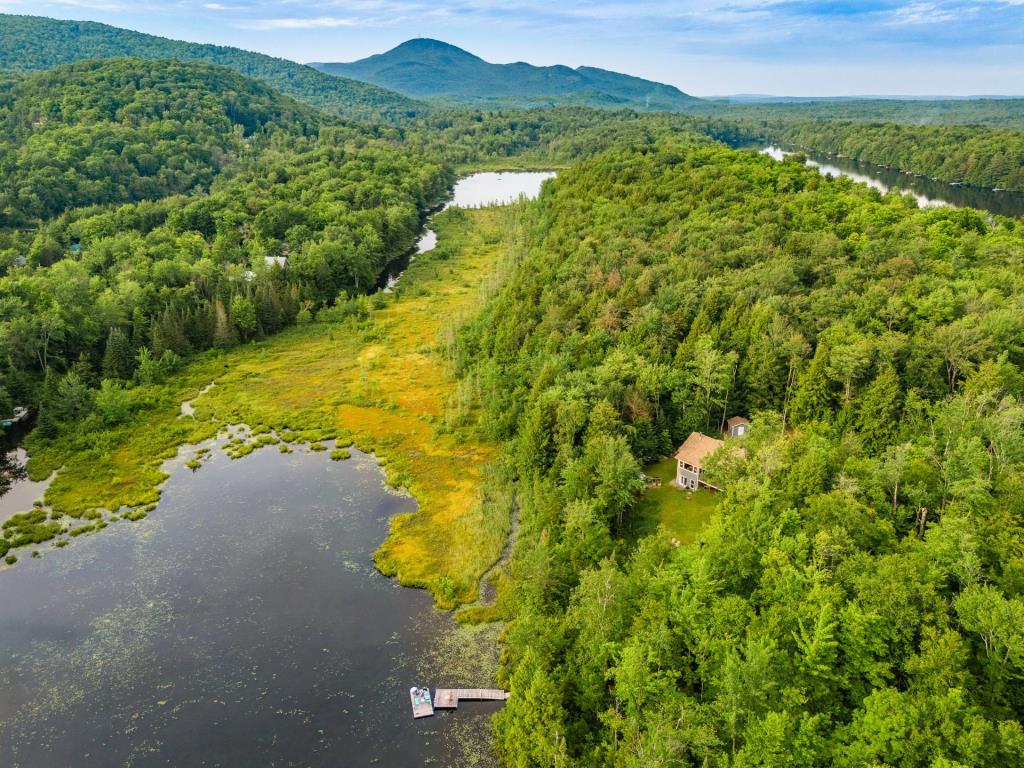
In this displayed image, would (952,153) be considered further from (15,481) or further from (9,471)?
(9,471)

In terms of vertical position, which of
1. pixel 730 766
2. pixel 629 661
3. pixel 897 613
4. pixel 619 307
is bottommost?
pixel 730 766

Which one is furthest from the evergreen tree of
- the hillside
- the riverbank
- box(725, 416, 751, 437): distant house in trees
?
the hillside

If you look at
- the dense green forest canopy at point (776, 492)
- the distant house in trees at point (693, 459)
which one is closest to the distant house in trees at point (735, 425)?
the dense green forest canopy at point (776, 492)

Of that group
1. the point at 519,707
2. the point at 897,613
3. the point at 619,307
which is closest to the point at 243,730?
the point at 519,707

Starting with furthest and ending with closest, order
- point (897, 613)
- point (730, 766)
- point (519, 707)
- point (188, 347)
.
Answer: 1. point (188, 347)
2. point (519, 707)
3. point (897, 613)
4. point (730, 766)

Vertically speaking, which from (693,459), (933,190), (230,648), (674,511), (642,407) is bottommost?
(230,648)

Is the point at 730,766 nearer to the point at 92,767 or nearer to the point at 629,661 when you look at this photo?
the point at 629,661

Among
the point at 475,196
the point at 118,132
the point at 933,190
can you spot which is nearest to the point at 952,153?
the point at 933,190
